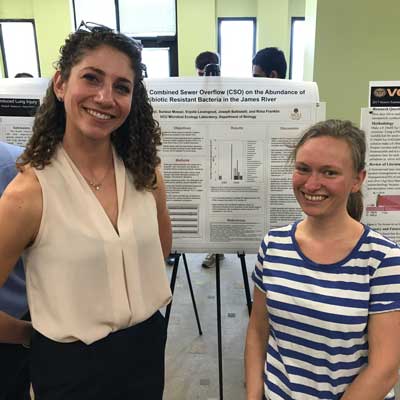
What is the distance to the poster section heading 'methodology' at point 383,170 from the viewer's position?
1519 millimetres

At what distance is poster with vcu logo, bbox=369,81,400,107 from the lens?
4.90ft

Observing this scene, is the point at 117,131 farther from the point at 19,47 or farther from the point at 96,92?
the point at 19,47

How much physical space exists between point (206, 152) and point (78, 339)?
934 millimetres

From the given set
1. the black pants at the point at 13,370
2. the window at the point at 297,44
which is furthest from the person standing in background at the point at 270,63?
the window at the point at 297,44

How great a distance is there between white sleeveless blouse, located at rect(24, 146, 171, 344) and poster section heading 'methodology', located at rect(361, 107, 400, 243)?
3.68 ft

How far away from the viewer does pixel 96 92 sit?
2.85 ft

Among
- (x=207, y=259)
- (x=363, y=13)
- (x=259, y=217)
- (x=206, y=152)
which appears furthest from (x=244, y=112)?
(x=207, y=259)

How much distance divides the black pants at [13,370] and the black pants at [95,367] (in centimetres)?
18

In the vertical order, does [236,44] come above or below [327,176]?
above

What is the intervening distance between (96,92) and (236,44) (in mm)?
5770

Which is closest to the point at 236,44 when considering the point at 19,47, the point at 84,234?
the point at 19,47

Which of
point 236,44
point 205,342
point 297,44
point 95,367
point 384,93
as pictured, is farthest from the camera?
point 236,44

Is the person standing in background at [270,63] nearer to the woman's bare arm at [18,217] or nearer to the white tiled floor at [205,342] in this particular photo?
the white tiled floor at [205,342]

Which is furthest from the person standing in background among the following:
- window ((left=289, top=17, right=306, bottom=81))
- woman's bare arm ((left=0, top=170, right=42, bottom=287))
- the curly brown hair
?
window ((left=289, top=17, right=306, bottom=81))
